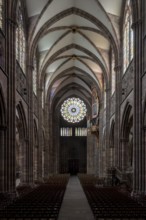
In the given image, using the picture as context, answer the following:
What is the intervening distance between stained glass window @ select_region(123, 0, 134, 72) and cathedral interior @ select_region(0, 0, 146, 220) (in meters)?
0.07

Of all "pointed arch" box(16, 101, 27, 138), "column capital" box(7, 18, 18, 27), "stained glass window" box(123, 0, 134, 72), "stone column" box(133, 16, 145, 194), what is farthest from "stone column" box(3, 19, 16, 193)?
"stained glass window" box(123, 0, 134, 72)

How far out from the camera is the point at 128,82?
25.3 metres

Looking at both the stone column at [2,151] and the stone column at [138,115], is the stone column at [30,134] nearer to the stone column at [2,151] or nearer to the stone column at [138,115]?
the stone column at [2,151]

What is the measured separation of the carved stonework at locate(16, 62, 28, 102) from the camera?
80.3 feet

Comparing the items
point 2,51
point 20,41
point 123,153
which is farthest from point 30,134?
point 2,51

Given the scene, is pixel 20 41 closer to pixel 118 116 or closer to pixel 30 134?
pixel 30 134

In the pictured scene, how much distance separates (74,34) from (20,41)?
9072 millimetres

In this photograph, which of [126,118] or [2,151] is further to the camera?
[126,118]

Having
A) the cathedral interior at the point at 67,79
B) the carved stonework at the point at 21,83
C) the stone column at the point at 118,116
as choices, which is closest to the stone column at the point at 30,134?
the cathedral interior at the point at 67,79

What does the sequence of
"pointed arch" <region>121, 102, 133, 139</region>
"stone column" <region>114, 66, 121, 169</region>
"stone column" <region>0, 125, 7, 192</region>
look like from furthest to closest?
"stone column" <region>114, 66, 121, 169</region>
"pointed arch" <region>121, 102, 133, 139</region>
"stone column" <region>0, 125, 7, 192</region>

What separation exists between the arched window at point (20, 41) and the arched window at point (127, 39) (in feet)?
26.8

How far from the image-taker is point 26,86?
1109 inches

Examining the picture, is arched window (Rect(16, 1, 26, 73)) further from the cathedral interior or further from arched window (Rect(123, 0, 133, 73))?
arched window (Rect(123, 0, 133, 73))

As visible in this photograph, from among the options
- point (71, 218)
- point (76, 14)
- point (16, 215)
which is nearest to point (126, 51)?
point (76, 14)
